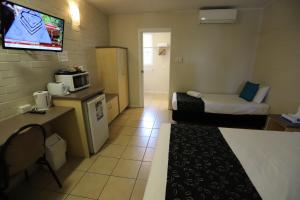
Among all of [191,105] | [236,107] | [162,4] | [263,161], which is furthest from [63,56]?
[236,107]

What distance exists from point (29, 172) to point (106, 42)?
126 inches

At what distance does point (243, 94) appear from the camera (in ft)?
11.8

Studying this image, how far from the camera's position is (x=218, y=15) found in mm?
3432

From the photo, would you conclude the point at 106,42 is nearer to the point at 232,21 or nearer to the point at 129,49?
the point at 129,49

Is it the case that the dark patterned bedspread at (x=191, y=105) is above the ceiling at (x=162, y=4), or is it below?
below

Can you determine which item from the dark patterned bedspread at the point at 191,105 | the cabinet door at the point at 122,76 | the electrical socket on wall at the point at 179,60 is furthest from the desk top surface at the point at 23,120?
Answer: the electrical socket on wall at the point at 179,60

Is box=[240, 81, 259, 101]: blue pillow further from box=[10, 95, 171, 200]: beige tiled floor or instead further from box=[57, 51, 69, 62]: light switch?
box=[57, 51, 69, 62]: light switch

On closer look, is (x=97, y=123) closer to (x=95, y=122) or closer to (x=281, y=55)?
(x=95, y=122)

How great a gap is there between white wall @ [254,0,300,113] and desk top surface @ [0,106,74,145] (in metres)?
3.35

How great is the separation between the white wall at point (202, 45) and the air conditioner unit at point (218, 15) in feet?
0.63

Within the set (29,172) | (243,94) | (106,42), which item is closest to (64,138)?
(29,172)

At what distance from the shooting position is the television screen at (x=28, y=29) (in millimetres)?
1531

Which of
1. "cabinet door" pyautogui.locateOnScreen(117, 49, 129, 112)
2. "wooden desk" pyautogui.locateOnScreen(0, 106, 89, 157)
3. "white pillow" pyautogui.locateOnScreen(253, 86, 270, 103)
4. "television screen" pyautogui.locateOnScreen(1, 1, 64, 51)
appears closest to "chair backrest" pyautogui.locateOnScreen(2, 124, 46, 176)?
"wooden desk" pyautogui.locateOnScreen(0, 106, 89, 157)

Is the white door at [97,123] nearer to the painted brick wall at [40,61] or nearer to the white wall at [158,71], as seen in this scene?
the painted brick wall at [40,61]
